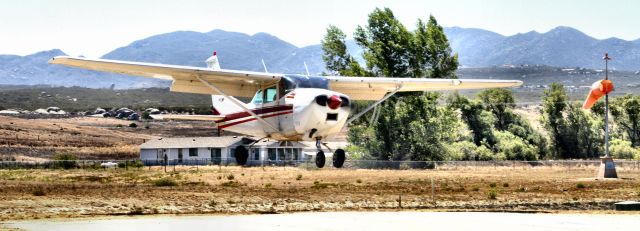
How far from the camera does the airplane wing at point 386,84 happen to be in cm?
3972

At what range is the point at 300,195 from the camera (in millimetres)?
46719

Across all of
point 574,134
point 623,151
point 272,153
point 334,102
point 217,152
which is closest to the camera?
point 334,102

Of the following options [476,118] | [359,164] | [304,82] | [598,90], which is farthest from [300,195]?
[476,118]

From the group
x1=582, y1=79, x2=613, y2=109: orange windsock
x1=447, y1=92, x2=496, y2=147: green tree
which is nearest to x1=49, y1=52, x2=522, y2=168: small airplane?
x1=582, y1=79, x2=613, y2=109: orange windsock

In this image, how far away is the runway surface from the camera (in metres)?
29.4

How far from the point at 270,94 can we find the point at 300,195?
10.5m

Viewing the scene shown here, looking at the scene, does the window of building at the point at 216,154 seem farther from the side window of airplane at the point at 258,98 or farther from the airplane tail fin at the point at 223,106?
the side window of airplane at the point at 258,98

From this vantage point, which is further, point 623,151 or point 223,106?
point 623,151

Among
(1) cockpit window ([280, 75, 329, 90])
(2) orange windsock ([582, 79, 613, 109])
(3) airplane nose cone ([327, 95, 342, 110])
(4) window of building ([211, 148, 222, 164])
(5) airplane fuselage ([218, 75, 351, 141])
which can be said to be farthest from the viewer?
(4) window of building ([211, 148, 222, 164])

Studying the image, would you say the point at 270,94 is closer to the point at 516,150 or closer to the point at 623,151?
the point at 516,150

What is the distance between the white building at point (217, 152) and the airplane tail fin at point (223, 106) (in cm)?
4738

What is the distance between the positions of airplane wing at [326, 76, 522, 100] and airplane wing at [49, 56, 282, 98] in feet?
10.2

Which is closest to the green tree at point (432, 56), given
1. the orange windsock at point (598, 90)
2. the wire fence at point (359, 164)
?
the wire fence at point (359, 164)

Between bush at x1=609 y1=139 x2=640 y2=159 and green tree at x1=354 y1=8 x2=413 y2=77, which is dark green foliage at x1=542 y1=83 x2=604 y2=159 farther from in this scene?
green tree at x1=354 y1=8 x2=413 y2=77
